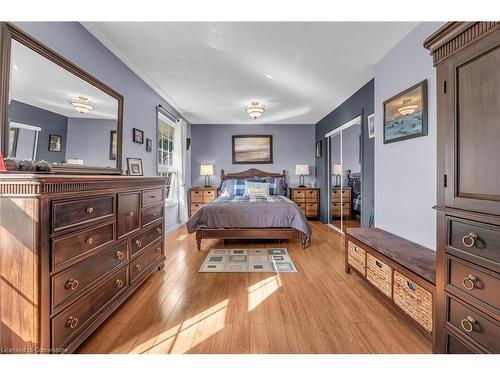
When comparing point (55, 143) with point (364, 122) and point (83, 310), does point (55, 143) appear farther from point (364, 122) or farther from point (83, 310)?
point (364, 122)

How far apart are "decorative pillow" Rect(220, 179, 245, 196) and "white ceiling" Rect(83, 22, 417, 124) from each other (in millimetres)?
1913

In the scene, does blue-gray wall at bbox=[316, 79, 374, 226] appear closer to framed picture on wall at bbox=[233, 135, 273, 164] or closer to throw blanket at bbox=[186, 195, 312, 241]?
throw blanket at bbox=[186, 195, 312, 241]

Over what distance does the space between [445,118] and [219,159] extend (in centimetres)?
548

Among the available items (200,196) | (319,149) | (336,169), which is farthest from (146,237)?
(319,149)

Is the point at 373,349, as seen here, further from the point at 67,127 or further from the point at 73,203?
the point at 67,127

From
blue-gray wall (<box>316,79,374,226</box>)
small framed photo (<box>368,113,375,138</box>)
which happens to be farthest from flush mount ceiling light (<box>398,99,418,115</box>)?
blue-gray wall (<box>316,79,374,226</box>)

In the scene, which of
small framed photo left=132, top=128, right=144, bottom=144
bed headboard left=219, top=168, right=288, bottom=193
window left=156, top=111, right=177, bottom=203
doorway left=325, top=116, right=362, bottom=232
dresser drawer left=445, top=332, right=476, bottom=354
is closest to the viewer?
dresser drawer left=445, top=332, right=476, bottom=354

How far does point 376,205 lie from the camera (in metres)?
3.01

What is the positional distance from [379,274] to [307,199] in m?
4.01

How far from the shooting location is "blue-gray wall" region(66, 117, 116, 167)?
2143 millimetres

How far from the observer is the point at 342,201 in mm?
5137

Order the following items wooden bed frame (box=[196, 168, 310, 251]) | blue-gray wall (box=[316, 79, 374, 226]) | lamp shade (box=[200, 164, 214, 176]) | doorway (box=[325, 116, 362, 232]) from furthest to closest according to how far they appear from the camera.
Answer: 1. lamp shade (box=[200, 164, 214, 176])
2. doorway (box=[325, 116, 362, 232])
3. wooden bed frame (box=[196, 168, 310, 251])
4. blue-gray wall (box=[316, 79, 374, 226])

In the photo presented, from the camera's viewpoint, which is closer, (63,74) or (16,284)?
(16,284)
